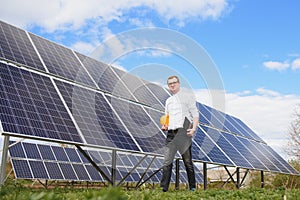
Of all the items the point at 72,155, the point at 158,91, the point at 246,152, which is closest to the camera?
the point at 158,91

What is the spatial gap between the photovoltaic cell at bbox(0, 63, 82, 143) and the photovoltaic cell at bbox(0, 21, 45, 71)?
0.62m

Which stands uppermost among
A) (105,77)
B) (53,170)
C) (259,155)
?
(105,77)

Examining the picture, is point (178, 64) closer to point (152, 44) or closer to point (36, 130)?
point (152, 44)

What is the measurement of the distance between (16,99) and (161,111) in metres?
6.66

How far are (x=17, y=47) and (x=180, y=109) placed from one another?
5.01 metres

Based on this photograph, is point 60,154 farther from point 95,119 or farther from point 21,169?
point 95,119

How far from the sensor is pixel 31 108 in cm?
737

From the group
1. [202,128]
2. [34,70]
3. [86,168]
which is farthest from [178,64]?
[86,168]

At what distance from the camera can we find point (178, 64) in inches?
384

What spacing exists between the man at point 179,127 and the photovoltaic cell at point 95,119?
178 cm

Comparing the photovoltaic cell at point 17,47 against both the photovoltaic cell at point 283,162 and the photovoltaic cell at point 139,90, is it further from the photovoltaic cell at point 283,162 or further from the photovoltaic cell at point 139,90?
the photovoltaic cell at point 283,162

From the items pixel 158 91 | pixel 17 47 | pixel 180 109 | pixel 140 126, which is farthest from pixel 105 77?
pixel 180 109

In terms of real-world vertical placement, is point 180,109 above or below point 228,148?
below

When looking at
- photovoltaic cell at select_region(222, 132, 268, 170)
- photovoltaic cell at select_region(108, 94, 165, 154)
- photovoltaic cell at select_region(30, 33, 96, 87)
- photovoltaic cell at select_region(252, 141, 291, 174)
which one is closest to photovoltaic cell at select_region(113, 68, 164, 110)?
photovoltaic cell at select_region(108, 94, 165, 154)
